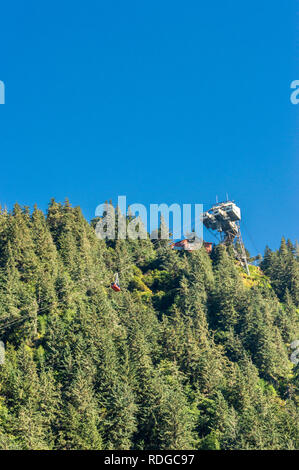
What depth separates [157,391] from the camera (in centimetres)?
5597

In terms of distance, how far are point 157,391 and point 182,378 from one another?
7.95 metres

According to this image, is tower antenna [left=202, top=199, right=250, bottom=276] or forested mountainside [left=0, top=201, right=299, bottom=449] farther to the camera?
tower antenna [left=202, top=199, right=250, bottom=276]

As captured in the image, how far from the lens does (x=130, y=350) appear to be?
63.3 meters

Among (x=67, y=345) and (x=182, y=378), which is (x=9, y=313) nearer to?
(x=67, y=345)

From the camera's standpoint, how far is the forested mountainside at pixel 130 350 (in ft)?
171

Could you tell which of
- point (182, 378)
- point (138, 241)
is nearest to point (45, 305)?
point (182, 378)

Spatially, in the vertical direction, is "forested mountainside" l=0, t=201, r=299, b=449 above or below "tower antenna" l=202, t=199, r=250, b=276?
below

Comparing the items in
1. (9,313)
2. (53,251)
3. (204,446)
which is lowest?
(204,446)

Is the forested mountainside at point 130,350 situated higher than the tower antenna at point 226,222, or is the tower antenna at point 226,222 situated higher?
the tower antenna at point 226,222

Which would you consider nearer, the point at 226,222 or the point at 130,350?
the point at 130,350

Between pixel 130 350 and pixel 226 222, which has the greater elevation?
pixel 226 222

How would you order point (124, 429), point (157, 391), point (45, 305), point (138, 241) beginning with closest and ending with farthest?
point (124, 429) < point (157, 391) < point (45, 305) < point (138, 241)

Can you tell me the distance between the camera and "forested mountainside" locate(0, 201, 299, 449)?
52188mm

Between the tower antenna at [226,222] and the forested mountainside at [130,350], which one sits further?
the tower antenna at [226,222]
